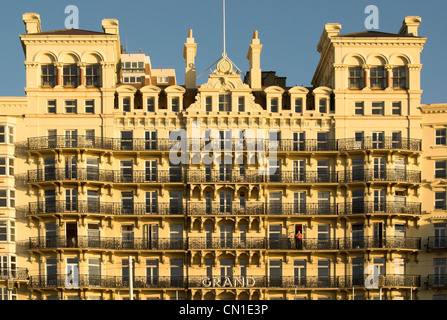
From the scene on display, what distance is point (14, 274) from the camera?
8512 centimetres

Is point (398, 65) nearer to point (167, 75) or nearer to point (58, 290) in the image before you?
point (58, 290)

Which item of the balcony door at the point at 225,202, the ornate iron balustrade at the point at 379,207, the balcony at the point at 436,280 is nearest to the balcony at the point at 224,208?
the balcony door at the point at 225,202

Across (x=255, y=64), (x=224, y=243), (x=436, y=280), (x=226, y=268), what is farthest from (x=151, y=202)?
(x=436, y=280)

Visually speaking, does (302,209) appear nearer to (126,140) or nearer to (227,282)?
(227,282)

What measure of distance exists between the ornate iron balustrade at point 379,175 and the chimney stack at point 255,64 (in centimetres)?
1080

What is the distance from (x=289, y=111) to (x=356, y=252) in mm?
12649

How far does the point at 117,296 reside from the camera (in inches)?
3351

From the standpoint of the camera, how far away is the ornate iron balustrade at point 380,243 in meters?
86.2

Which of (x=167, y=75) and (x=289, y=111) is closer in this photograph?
(x=289, y=111)

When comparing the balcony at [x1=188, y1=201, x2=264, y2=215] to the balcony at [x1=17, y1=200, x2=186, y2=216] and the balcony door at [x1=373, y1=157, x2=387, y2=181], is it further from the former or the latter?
the balcony door at [x1=373, y1=157, x2=387, y2=181]

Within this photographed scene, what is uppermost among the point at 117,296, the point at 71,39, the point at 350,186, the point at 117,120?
the point at 71,39

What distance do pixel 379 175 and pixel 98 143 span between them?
2277cm

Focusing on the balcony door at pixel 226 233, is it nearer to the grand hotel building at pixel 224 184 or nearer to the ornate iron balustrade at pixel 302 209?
the grand hotel building at pixel 224 184
